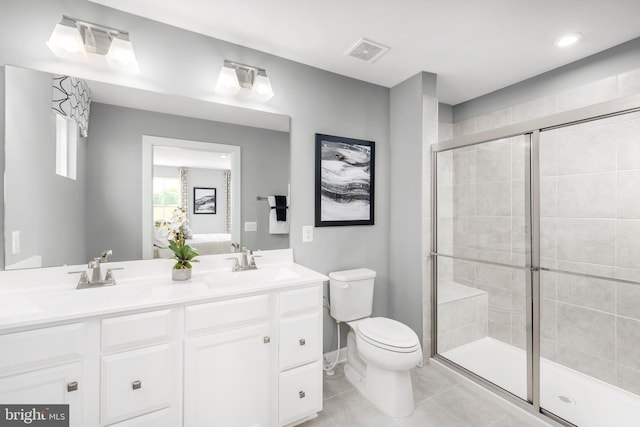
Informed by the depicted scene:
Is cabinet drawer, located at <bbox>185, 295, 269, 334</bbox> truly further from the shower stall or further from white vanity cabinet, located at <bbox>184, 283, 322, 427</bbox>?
the shower stall

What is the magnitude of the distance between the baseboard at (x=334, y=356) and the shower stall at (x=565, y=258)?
91 cm

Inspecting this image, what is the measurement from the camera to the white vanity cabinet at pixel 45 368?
1036 millimetres

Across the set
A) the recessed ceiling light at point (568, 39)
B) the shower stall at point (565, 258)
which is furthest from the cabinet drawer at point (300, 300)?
the recessed ceiling light at point (568, 39)

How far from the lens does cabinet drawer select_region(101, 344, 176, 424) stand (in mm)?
1181

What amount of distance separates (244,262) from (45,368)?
3.39 feet

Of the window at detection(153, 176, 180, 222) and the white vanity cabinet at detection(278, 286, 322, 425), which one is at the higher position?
the window at detection(153, 176, 180, 222)

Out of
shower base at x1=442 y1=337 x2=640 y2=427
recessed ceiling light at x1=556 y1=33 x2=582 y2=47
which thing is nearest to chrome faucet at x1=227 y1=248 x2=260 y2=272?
shower base at x1=442 y1=337 x2=640 y2=427

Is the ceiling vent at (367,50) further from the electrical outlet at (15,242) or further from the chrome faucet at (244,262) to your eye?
the electrical outlet at (15,242)

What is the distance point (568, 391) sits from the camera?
1892 mm

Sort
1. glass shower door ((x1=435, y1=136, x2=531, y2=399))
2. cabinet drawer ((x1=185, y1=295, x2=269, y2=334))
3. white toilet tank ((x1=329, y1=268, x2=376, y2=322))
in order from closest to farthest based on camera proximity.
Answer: cabinet drawer ((x1=185, y1=295, x2=269, y2=334))
glass shower door ((x1=435, y1=136, x2=531, y2=399))
white toilet tank ((x1=329, y1=268, x2=376, y2=322))

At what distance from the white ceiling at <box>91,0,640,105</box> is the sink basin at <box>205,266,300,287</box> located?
56.5 inches

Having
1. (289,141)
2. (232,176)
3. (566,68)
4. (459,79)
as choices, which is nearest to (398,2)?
(289,141)

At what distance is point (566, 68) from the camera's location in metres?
2.22

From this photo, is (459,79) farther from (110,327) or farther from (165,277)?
(110,327)
